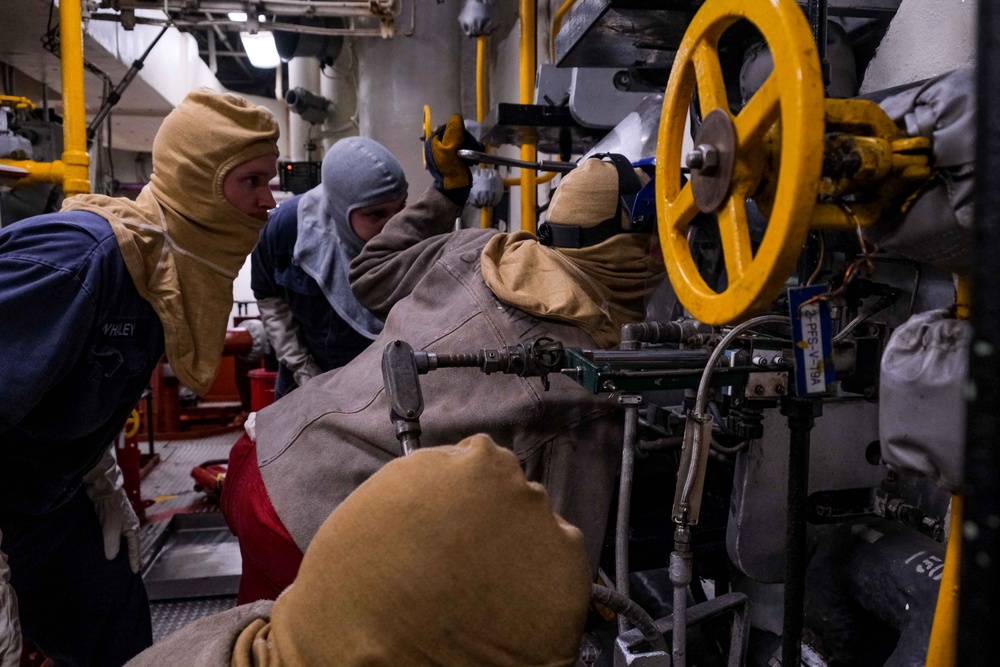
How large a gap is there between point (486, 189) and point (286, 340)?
114cm

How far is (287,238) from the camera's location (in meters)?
2.47

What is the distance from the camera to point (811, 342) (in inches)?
29.9

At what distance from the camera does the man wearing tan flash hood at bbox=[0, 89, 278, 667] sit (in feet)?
3.94

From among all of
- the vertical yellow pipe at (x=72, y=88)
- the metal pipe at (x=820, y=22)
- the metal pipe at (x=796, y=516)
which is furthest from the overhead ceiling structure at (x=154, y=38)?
the metal pipe at (x=796, y=516)

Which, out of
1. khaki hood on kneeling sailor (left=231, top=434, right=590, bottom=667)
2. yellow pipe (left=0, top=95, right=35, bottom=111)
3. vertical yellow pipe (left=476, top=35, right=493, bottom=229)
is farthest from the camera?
vertical yellow pipe (left=476, top=35, right=493, bottom=229)

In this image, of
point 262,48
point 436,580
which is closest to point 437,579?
point 436,580

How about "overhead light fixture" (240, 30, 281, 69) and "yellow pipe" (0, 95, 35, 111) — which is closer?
"yellow pipe" (0, 95, 35, 111)

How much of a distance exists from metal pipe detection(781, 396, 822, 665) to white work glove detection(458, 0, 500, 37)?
2.59 metres

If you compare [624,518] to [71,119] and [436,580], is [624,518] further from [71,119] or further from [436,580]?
[71,119]

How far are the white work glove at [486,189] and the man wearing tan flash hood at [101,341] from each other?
1.54 meters

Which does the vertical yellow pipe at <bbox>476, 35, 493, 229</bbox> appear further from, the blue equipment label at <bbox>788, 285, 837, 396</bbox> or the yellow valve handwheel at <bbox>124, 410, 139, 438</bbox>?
the blue equipment label at <bbox>788, 285, 837, 396</bbox>

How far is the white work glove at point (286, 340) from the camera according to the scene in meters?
2.54

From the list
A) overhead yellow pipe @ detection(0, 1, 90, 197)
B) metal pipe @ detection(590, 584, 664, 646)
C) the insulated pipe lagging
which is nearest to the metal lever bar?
the insulated pipe lagging

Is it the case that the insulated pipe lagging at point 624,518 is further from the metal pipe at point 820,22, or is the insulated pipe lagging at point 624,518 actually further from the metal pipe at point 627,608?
the metal pipe at point 820,22
